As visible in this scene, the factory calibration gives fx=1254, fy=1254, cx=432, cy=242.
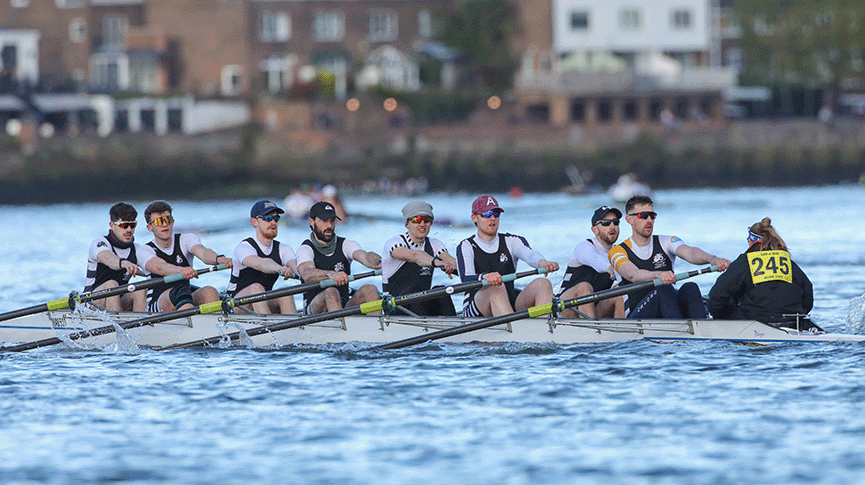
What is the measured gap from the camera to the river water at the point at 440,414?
9.21 metres

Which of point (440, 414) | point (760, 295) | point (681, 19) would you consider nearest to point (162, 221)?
point (440, 414)

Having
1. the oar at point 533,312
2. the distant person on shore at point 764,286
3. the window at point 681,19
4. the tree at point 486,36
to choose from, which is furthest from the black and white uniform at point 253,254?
the window at point 681,19

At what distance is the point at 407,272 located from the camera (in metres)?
13.4

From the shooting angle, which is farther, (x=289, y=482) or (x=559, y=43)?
(x=559, y=43)

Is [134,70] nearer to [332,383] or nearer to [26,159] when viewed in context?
[26,159]

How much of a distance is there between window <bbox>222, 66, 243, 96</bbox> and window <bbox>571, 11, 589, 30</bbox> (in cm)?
1844

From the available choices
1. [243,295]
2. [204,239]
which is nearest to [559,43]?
[204,239]

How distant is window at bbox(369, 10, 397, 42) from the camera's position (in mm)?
70500

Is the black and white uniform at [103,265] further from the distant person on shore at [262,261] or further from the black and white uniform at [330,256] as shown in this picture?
the black and white uniform at [330,256]

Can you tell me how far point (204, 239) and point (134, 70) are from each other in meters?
35.4

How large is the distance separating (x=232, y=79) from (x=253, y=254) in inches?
2256

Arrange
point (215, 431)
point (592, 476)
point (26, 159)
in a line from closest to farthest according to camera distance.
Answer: point (592, 476) < point (215, 431) < point (26, 159)

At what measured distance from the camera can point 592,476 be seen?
29.4 feet

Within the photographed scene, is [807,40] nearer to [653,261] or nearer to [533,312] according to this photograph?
[653,261]
